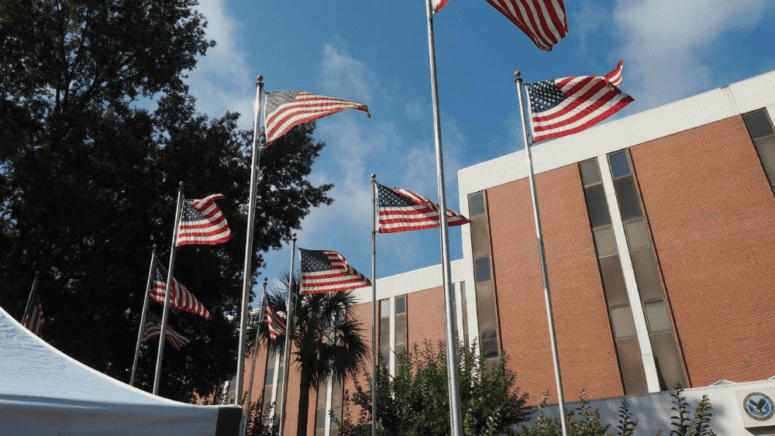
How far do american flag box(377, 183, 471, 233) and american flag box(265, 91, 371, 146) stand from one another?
383cm

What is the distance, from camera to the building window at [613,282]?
20.7 metres

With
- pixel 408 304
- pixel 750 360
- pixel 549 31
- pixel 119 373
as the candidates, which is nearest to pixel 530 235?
pixel 750 360

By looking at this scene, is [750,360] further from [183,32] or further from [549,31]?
[183,32]

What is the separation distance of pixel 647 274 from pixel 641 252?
0.87 m

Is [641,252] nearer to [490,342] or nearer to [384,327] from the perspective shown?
[490,342]

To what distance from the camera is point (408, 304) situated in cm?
3572

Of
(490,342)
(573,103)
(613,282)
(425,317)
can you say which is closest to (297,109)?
(573,103)

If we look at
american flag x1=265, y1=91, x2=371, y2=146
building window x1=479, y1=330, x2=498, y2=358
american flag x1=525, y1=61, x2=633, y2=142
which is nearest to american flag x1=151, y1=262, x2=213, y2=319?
american flag x1=265, y1=91, x2=371, y2=146

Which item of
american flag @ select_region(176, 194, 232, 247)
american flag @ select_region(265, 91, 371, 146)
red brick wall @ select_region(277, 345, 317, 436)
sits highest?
american flag @ select_region(265, 91, 371, 146)

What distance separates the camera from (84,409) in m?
3.57

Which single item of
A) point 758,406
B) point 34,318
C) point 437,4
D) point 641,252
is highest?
point 437,4

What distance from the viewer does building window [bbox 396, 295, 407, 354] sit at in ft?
115

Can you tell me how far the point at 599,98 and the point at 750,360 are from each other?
13.0m

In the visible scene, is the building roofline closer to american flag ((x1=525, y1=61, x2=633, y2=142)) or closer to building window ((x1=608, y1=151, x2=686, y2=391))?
building window ((x1=608, y1=151, x2=686, y2=391))
